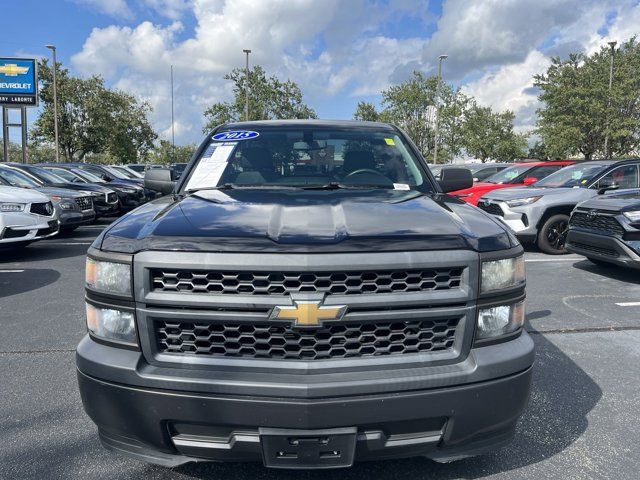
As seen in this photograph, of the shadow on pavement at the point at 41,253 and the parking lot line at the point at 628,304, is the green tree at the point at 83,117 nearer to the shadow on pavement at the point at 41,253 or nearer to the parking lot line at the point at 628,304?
the shadow on pavement at the point at 41,253

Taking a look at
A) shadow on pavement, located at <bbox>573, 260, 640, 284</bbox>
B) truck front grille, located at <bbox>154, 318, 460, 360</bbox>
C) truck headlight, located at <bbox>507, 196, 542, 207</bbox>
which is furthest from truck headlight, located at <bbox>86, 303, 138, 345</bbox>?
truck headlight, located at <bbox>507, 196, 542, 207</bbox>

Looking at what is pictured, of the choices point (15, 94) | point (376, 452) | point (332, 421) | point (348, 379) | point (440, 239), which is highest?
point (15, 94)

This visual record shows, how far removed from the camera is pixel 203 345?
6.61ft

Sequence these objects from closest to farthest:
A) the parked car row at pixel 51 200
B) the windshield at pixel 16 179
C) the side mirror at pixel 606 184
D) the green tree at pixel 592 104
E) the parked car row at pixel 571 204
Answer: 1. the parked car row at pixel 571 204
2. the parked car row at pixel 51 200
3. the side mirror at pixel 606 184
4. the windshield at pixel 16 179
5. the green tree at pixel 592 104

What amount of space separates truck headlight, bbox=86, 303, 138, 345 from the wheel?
7.99m

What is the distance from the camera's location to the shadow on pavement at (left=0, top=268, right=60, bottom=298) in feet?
20.4

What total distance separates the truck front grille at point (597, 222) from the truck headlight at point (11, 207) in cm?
853

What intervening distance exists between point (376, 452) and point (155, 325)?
1011mm

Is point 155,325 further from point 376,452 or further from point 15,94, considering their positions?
point 15,94

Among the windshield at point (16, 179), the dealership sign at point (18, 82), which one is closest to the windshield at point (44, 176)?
the windshield at point (16, 179)

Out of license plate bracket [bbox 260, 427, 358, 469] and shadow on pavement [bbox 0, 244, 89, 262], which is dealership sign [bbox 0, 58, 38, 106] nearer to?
shadow on pavement [bbox 0, 244, 89, 262]

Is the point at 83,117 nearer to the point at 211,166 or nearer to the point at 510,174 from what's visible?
the point at 510,174

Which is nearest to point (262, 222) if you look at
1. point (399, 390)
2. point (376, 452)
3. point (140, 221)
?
point (140, 221)

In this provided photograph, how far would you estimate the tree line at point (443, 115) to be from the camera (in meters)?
26.6
